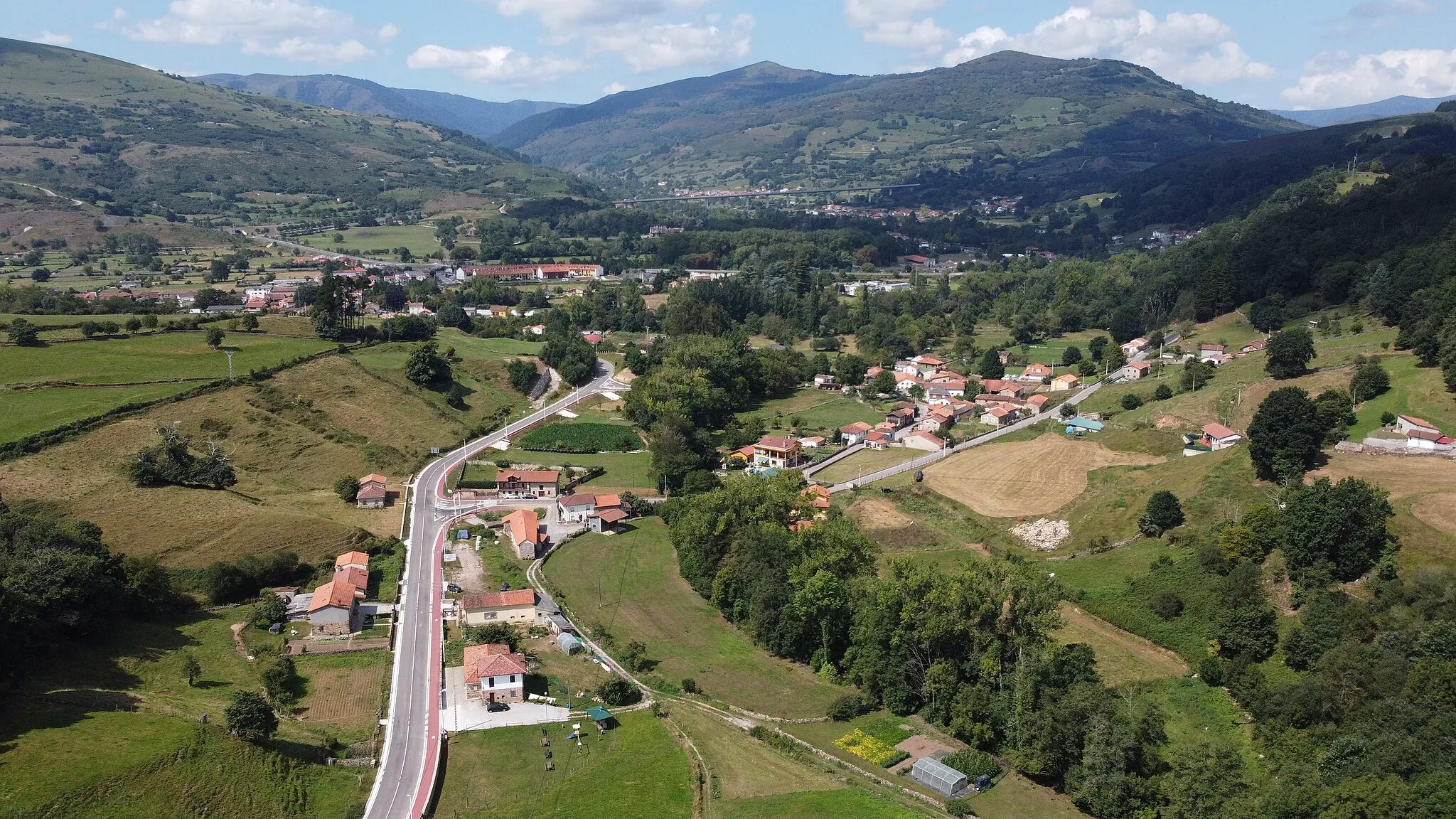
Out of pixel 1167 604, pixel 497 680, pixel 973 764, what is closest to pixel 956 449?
pixel 1167 604

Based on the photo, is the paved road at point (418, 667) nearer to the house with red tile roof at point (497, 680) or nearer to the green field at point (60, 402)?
the house with red tile roof at point (497, 680)

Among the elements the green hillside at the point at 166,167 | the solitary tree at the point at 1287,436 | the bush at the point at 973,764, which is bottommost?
the bush at the point at 973,764

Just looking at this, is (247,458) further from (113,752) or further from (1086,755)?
(1086,755)

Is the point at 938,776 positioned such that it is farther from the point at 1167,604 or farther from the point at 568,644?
the point at 568,644

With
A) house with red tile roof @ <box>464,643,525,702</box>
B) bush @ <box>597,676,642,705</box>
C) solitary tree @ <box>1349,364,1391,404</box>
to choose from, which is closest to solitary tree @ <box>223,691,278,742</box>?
house with red tile roof @ <box>464,643,525,702</box>

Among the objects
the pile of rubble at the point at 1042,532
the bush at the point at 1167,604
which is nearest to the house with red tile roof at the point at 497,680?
the bush at the point at 1167,604

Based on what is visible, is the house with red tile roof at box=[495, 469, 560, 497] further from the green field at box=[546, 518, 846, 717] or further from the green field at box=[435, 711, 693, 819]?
the green field at box=[435, 711, 693, 819]
